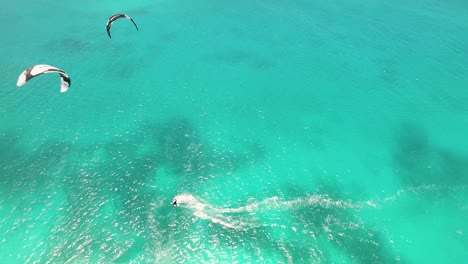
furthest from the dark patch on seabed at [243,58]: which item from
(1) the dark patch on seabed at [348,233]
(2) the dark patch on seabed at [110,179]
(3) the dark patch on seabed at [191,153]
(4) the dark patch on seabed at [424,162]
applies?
(1) the dark patch on seabed at [348,233]

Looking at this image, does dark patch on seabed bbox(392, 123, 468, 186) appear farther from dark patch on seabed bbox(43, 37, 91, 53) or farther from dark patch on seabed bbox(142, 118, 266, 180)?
dark patch on seabed bbox(43, 37, 91, 53)

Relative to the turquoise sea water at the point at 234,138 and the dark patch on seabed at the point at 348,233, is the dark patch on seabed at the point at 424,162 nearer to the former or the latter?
the turquoise sea water at the point at 234,138

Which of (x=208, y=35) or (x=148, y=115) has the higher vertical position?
(x=208, y=35)

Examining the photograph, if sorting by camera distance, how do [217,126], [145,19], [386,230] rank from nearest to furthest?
[386,230] < [217,126] < [145,19]

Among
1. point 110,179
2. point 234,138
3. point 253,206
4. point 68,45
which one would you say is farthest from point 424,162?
point 68,45

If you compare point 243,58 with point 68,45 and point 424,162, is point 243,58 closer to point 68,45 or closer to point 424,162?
point 68,45

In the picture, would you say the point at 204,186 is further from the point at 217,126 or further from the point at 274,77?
the point at 274,77

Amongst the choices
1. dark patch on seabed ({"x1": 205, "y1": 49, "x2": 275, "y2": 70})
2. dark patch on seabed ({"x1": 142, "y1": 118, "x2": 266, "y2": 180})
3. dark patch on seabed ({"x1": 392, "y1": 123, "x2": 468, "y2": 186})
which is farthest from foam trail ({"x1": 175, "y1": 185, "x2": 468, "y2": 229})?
dark patch on seabed ({"x1": 205, "y1": 49, "x2": 275, "y2": 70})

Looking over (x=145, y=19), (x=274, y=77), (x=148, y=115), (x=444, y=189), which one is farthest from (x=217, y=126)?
(x=145, y=19)
